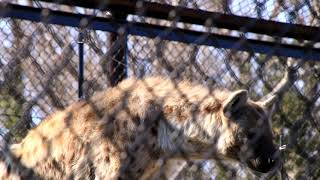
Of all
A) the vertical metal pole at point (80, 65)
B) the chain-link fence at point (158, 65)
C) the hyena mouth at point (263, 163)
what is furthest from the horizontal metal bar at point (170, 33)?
the hyena mouth at point (263, 163)

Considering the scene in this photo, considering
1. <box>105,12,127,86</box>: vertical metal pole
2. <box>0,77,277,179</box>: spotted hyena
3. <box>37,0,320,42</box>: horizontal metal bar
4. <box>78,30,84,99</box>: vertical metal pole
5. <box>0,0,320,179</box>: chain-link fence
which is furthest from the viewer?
<box>78,30,84,99</box>: vertical metal pole

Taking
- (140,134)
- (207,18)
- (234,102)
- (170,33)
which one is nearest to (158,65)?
(234,102)

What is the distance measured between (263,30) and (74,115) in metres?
1.16

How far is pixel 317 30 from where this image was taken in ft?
11.0

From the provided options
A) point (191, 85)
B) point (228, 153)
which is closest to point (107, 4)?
point (191, 85)

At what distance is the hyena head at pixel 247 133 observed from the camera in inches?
167

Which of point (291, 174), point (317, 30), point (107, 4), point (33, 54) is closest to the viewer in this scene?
point (107, 4)

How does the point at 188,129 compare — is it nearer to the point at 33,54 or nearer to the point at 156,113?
the point at 156,113

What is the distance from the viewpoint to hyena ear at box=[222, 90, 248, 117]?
13.8 feet

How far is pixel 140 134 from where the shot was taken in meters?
4.01

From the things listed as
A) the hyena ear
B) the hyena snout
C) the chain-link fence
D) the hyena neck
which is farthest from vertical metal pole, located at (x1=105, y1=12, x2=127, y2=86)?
the hyena snout

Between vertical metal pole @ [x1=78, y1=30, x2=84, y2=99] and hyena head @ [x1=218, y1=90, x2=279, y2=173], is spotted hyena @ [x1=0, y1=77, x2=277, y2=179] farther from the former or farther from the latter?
vertical metal pole @ [x1=78, y1=30, x2=84, y2=99]

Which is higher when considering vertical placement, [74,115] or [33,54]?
[33,54]

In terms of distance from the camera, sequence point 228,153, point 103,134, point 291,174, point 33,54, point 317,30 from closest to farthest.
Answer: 1. point 317,30
2. point 103,134
3. point 228,153
4. point 33,54
5. point 291,174
